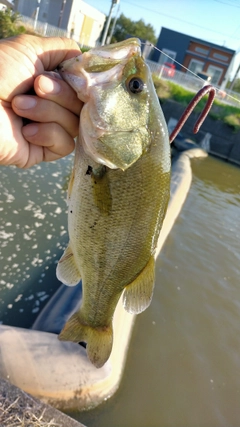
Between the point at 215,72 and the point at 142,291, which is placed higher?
the point at 215,72

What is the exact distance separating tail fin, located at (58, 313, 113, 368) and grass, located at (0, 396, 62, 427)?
89cm

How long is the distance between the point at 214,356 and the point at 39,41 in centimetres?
435

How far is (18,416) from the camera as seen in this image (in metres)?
2.35

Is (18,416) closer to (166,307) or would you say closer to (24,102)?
(24,102)

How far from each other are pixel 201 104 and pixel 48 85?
1860cm

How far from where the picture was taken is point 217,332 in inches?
197

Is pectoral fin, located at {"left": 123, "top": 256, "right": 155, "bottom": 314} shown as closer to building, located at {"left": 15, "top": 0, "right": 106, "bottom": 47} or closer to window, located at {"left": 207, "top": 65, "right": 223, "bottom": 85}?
building, located at {"left": 15, "top": 0, "right": 106, "bottom": 47}

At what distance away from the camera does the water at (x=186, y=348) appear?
369 centimetres

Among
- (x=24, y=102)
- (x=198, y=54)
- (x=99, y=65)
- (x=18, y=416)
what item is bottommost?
(x=18, y=416)

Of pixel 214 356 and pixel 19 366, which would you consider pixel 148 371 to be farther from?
pixel 19 366

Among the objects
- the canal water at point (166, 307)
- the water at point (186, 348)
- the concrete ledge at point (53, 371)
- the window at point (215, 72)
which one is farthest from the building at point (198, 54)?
the concrete ledge at point (53, 371)

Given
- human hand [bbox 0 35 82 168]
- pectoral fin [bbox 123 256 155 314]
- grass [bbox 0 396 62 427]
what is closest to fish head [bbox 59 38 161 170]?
human hand [bbox 0 35 82 168]

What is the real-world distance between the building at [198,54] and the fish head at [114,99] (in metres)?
34.5

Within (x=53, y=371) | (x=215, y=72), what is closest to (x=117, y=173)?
(x=53, y=371)
